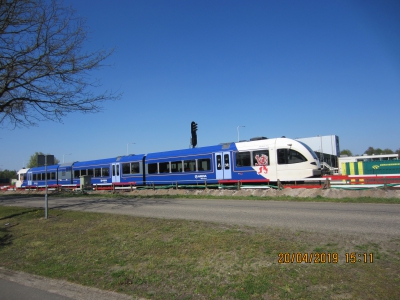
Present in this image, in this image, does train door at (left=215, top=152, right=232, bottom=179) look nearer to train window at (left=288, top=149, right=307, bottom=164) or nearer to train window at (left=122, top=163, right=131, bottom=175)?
train window at (left=288, top=149, right=307, bottom=164)

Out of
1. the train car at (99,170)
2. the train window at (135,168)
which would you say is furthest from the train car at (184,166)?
the train car at (99,170)

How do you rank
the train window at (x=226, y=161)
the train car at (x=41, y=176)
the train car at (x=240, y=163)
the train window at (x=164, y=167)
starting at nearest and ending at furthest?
the train car at (x=240, y=163), the train window at (x=226, y=161), the train window at (x=164, y=167), the train car at (x=41, y=176)

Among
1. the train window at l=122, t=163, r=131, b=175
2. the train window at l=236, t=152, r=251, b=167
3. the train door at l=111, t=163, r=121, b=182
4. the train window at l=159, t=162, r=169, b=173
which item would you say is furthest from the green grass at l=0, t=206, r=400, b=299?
the train door at l=111, t=163, r=121, b=182

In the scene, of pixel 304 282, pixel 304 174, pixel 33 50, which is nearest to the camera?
pixel 304 282

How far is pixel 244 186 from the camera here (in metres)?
21.4

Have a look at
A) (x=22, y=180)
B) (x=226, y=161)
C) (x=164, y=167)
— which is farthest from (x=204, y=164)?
(x=22, y=180)

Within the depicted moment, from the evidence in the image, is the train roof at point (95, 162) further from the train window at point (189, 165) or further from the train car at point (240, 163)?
the train window at point (189, 165)

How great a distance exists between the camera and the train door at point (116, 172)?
3170cm

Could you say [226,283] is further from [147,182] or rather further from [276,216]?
[147,182]

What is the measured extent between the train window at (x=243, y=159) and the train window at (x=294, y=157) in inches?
116

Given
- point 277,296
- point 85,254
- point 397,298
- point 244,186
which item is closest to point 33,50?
point 85,254

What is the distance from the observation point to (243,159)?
2214 cm

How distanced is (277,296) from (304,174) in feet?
53.7

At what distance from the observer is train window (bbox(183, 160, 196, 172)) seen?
983 inches
